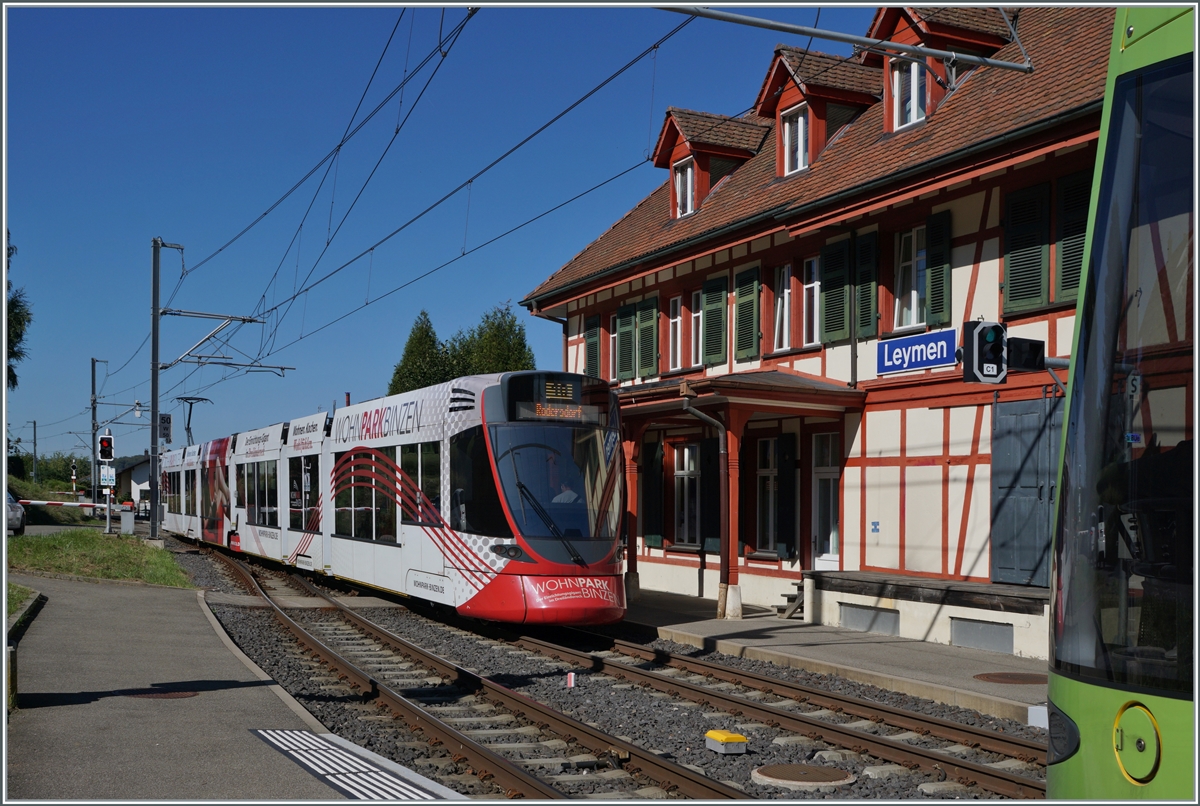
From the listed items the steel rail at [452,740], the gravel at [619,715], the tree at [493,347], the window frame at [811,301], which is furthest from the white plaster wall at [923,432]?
the tree at [493,347]

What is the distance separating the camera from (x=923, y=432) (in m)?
16.0

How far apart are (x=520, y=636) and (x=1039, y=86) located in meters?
9.94

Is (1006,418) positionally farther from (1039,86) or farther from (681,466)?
(681,466)

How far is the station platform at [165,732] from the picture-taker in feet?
21.4

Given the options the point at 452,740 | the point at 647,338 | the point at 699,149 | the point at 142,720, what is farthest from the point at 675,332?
the point at 142,720

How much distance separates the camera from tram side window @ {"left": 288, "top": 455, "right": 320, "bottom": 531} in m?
20.5

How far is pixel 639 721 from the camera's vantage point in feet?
31.7

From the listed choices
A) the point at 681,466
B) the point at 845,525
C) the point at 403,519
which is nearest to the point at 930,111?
the point at 845,525

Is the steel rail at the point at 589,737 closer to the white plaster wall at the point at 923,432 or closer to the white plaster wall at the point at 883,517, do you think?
the white plaster wall at the point at 883,517

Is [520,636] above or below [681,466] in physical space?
below

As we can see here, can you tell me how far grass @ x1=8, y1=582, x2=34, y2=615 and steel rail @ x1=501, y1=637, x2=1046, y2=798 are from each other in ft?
24.5

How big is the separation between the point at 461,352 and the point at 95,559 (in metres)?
54.6

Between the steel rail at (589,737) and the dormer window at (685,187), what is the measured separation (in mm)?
12719

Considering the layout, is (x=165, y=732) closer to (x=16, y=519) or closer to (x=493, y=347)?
(x=16, y=519)
